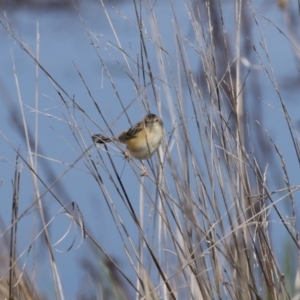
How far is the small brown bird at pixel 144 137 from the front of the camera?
9.08ft

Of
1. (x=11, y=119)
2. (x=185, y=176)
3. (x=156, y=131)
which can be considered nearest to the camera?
(x=185, y=176)

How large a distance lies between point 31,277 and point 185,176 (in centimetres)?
56

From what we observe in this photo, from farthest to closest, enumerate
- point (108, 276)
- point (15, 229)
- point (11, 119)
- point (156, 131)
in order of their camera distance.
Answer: point (156, 131)
point (11, 119)
point (108, 276)
point (15, 229)

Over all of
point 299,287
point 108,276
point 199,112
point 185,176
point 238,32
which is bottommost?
point 299,287

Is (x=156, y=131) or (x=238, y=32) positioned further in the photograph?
(x=156, y=131)

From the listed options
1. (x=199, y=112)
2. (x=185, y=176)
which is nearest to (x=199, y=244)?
(x=185, y=176)

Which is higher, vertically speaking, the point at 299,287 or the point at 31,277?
the point at 31,277

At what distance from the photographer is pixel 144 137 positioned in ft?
11.8

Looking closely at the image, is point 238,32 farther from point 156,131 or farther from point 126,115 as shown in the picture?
point 156,131

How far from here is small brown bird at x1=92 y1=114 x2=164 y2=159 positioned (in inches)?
109

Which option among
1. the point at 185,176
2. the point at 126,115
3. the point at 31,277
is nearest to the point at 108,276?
the point at 31,277

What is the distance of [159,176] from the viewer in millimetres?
2236

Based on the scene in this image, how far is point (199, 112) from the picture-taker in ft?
6.79

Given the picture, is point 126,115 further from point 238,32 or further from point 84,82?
point 238,32
